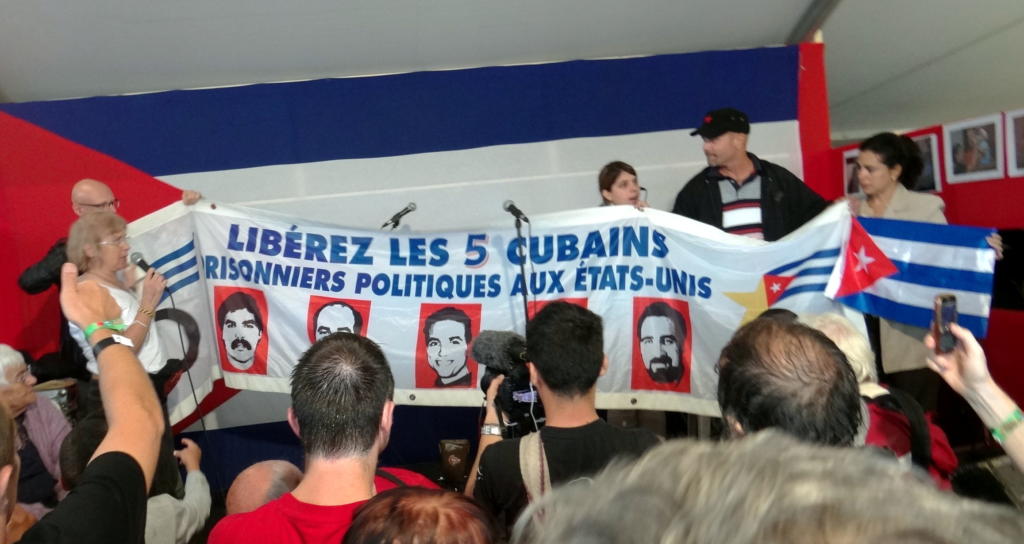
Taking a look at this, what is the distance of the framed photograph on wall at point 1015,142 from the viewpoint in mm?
3656

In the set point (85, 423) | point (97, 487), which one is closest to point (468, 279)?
point (85, 423)

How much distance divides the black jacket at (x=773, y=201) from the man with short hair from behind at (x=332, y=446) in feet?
8.45

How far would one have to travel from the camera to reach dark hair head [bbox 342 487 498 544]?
1016mm

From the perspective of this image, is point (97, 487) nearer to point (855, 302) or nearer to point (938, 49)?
point (855, 302)

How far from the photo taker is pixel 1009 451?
→ 1.24m

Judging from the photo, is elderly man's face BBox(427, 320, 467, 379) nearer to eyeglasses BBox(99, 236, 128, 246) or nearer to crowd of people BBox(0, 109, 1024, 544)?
crowd of people BBox(0, 109, 1024, 544)

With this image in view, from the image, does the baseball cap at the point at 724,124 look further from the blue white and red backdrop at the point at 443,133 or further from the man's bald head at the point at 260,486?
the man's bald head at the point at 260,486

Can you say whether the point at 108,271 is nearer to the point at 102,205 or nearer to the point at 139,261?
the point at 139,261

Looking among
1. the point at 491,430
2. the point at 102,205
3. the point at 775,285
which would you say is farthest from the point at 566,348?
the point at 102,205

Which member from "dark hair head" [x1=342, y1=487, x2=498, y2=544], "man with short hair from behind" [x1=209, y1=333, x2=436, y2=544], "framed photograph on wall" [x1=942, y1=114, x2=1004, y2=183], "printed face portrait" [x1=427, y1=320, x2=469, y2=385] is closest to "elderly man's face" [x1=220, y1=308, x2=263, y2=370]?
"printed face portrait" [x1=427, y1=320, x2=469, y2=385]

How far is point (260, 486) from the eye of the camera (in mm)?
1968

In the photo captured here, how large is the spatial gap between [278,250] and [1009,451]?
124 inches

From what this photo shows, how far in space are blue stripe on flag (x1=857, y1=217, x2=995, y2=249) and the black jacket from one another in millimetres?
437

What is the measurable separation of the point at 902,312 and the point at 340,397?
2.64m
